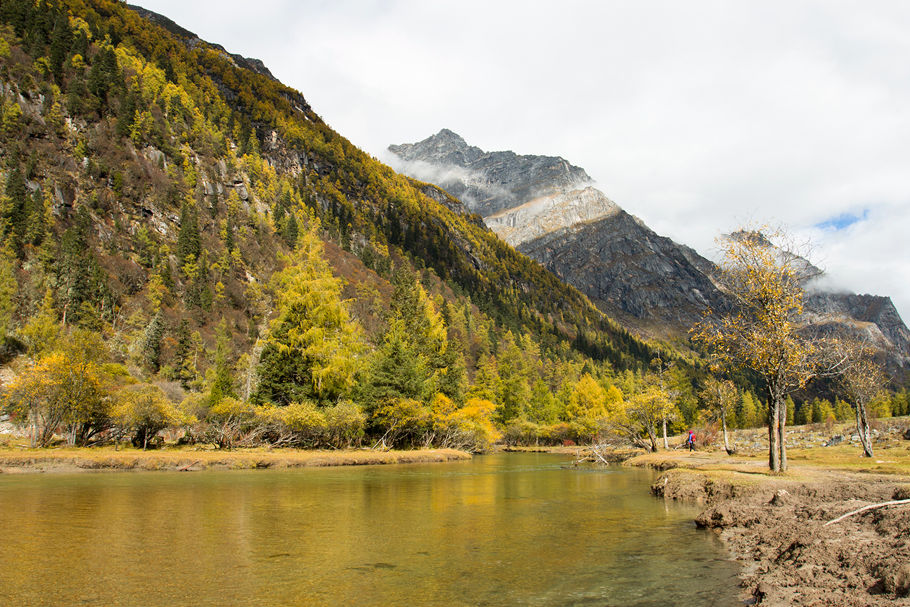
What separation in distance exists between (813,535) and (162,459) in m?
39.1

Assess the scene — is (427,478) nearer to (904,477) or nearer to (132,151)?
(904,477)

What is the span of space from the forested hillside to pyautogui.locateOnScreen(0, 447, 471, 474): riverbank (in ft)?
11.4

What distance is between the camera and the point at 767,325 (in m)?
26.3

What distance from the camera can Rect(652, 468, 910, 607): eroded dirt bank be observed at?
340 inches

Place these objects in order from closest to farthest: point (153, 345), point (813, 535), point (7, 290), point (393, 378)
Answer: point (813, 535)
point (393, 378)
point (7, 290)
point (153, 345)

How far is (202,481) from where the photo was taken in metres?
29.9

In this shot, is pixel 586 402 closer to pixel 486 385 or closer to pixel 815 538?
pixel 486 385

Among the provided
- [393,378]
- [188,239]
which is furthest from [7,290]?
[393,378]

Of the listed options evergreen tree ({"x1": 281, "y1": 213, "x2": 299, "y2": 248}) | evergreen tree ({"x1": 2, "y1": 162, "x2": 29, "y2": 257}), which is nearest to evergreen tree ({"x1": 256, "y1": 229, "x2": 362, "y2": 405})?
evergreen tree ({"x1": 2, "y1": 162, "x2": 29, "y2": 257})

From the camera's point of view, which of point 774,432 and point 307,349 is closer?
point 774,432

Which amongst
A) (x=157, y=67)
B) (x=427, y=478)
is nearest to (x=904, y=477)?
(x=427, y=478)

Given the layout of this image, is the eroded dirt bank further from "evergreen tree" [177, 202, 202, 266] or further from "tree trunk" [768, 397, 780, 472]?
"evergreen tree" [177, 202, 202, 266]

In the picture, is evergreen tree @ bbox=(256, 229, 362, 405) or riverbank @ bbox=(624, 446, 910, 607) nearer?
riverbank @ bbox=(624, 446, 910, 607)

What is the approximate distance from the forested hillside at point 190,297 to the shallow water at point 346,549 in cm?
2401
